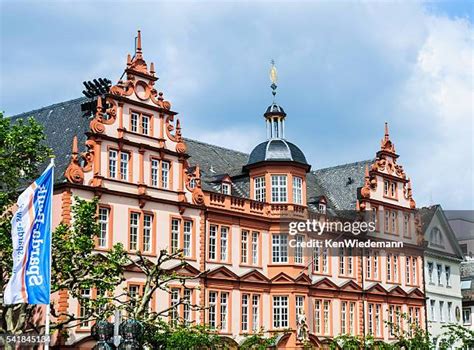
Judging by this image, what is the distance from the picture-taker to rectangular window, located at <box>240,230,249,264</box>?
187ft

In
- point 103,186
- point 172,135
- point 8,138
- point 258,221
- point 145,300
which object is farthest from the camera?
point 258,221

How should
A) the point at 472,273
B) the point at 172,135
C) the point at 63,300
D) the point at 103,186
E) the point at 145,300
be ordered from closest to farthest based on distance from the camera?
the point at 145,300 < the point at 63,300 < the point at 103,186 < the point at 172,135 < the point at 472,273

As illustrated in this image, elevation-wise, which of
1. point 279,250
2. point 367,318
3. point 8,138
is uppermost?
point 8,138

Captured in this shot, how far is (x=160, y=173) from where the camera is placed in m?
51.9

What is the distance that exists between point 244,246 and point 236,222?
5.74 ft

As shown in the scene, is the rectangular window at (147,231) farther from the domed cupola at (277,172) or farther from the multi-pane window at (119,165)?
the domed cupola at (277,172)

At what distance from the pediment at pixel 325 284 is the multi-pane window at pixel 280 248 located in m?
3.38

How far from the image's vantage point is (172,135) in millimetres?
53281

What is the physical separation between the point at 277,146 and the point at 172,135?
9.67m

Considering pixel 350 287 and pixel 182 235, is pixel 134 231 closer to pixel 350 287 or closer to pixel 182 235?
pixel 182 235

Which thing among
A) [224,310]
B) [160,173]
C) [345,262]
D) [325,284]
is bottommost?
[224,310]

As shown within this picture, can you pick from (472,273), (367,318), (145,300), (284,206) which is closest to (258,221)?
(284,206)

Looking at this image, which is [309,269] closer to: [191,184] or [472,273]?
[191,184]

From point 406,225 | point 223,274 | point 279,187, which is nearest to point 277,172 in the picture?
point 279,187
